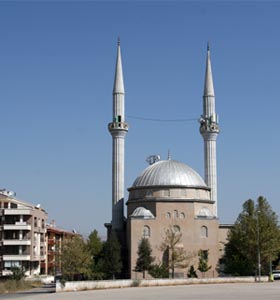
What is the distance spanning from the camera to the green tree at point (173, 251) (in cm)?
6562

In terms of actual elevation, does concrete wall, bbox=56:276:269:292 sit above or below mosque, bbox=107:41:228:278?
below

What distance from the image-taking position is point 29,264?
75.5 m

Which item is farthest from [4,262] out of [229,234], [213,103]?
[213,103]

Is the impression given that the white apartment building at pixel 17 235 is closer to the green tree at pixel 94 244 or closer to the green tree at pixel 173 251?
the green tree at pixel 94 244

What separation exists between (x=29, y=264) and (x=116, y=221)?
11920 millimetres

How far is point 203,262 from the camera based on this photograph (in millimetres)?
67188

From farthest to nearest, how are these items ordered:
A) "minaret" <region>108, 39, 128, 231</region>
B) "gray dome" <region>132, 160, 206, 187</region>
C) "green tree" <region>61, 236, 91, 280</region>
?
"minaret" <region>108, 39, 128, 231</region> → "gray dome" <region>132, 160, 206, 187</region> → "green tree" <region>61, 236, 91, 280</region>

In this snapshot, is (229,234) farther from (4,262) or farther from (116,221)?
(4,262)

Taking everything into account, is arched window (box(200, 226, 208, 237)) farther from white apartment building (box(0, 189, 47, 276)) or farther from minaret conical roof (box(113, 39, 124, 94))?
white apartment building (box(0, 189, 47, 276))

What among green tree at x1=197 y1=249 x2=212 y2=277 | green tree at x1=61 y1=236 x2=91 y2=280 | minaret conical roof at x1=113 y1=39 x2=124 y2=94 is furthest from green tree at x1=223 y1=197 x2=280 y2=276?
minaret conical roof at x1=113 y1=39 x2=124 y2=94

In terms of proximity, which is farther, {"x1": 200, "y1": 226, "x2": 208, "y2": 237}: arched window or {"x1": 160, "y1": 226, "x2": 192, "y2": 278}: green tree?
{"x1": 200, "y1": 226, "x2": 208, "y2": 237}: arched window

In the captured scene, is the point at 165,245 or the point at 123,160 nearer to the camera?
the point at 165,245

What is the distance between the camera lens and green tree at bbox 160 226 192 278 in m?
65.6

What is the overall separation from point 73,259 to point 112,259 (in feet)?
29.8
